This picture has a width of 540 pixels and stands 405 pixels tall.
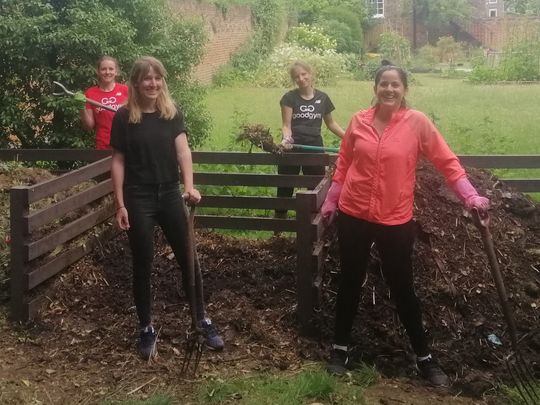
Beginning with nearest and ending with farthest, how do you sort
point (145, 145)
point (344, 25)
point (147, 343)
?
point (145, 145) < point (147, 343) < point (344, 25)

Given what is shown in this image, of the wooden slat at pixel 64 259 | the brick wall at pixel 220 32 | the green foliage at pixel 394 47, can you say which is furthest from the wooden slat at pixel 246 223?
the green foliage at pixel 394 47

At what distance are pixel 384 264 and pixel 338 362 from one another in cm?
67

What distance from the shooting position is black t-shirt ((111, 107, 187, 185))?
4.02 meters

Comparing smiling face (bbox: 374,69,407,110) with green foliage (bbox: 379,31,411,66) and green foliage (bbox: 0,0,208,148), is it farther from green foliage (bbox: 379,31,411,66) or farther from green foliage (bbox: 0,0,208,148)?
green foliage (bbox: 379,31,411,66)

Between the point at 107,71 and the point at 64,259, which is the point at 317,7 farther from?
the point at 64,259

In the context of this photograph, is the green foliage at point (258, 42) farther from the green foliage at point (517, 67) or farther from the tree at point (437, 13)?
the green foliage at point (517, 67)

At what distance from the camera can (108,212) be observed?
5.84 meters

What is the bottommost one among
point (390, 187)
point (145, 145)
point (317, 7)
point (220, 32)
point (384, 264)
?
point (384, 264)

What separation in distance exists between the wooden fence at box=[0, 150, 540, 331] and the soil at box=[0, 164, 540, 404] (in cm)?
20

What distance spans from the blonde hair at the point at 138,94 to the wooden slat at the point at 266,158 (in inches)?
84.2

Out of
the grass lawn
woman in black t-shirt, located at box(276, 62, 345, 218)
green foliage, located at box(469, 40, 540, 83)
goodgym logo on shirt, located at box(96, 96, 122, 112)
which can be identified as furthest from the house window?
goodgym logo on shirt, located at box(96, 96, 122, 112)

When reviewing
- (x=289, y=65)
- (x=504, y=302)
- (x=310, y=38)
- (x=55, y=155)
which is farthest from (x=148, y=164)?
(x=310, y=38)

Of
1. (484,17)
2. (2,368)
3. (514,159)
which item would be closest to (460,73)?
(484,17)

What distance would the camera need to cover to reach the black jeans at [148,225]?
4.08 m
